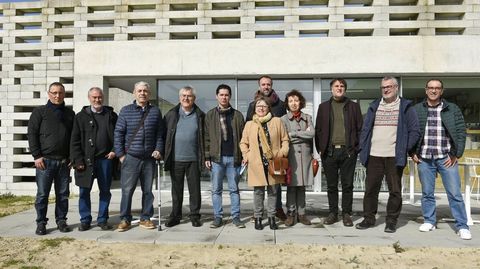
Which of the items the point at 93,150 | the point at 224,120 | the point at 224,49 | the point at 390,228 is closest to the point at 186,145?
the point at 224,120

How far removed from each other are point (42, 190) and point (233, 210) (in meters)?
2.42

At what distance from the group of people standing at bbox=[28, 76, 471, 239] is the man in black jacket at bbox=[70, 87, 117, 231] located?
0.01 meters

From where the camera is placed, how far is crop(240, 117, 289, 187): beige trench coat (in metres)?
4.77

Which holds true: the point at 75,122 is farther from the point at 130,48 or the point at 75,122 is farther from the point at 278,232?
the point at 130,48

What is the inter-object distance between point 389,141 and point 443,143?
63 cm

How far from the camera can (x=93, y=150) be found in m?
4.77

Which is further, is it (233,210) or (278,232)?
(233,210)

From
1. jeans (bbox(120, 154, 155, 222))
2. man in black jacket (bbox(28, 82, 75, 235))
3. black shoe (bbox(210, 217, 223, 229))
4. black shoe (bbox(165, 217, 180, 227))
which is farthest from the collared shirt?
man in black jacket (bbox(28, 82, 75, 235))

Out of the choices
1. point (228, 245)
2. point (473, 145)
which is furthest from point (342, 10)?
point (228, 245)

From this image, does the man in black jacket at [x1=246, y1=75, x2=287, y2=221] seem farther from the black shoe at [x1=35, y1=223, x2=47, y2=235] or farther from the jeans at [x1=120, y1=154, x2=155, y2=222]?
the black shoe at [x1=35, y1=223, x2=47, y2=235]

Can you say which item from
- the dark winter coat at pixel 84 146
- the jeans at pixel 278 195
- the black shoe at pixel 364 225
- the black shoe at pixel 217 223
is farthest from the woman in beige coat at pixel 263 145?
the dark winter coat at pixel 84 146

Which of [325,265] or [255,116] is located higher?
[255,116]

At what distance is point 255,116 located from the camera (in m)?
4.85

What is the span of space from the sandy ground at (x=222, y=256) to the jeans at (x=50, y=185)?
502mm
